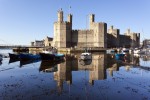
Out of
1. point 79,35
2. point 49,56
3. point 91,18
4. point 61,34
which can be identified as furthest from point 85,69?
point 91,18

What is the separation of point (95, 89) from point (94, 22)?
245ft

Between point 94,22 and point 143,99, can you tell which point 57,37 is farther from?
point 143,99

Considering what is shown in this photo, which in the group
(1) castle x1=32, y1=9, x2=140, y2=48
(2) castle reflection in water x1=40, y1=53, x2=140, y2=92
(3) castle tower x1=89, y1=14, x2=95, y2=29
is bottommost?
(2) castle reflection in water x1=40, y1=53, x2=140, y2=92

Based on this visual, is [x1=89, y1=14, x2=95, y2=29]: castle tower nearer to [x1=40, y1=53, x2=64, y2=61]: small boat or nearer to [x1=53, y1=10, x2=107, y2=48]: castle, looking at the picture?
[x1=53, y1=10, x2=107, y2=48]: castle

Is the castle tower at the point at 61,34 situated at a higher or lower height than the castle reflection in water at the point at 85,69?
higher

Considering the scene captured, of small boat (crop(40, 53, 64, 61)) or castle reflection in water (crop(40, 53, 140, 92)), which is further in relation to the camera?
small boat (crop(40, 53, 64, 61))

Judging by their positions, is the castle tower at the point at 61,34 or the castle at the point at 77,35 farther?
the castle at the point at 77,35

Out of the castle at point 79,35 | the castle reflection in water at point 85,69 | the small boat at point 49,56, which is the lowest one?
the castle reflection in water at point 85,69

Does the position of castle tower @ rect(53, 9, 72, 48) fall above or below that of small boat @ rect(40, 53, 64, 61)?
above

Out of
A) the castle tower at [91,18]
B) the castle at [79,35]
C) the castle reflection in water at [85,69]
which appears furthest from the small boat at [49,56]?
the castle tower at [91,18]

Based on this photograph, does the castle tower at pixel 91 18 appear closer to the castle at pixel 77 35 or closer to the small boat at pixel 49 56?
the castle at pixel 77 35

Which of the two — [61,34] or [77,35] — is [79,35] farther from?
[61,34]

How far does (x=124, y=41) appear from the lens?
363 feet

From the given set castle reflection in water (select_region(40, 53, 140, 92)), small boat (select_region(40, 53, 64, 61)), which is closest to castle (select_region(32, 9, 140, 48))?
small boat (select_region(40, 53, 64, 61))
